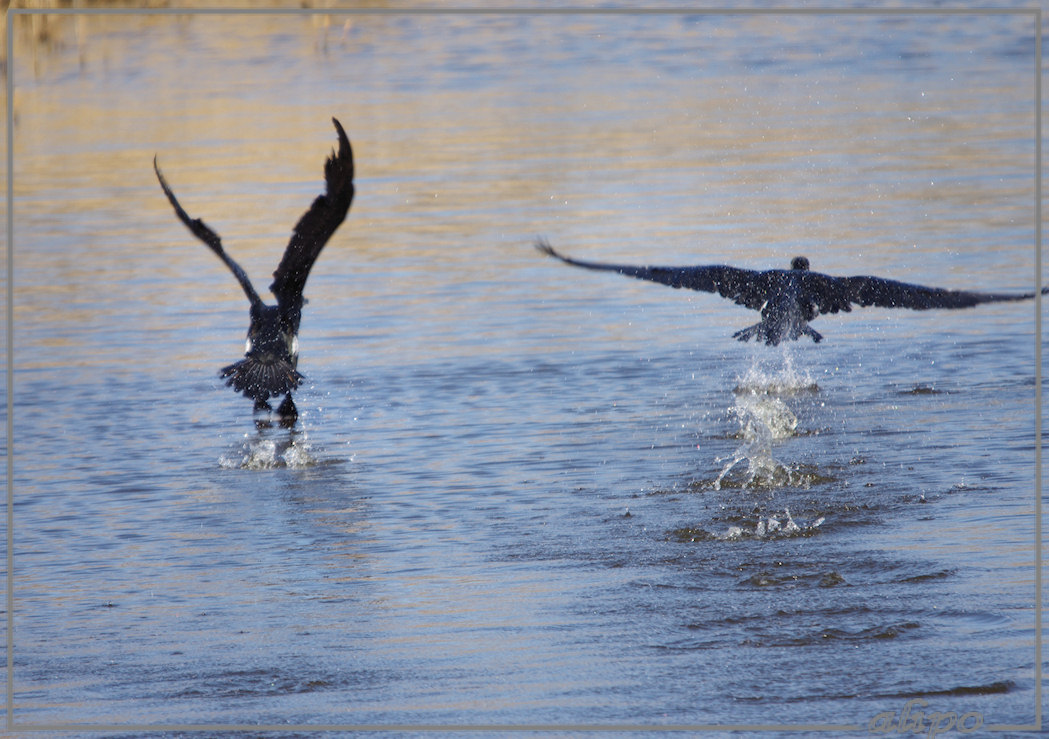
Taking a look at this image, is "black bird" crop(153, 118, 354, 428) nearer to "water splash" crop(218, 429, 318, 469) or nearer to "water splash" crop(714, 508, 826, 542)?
"water splash" crop(218, 429, 318, 469)

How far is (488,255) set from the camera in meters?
12.9

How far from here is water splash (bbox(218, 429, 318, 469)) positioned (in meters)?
8.00

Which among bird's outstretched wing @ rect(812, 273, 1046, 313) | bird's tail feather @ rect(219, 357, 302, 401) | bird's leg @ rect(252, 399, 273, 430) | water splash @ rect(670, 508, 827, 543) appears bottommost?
water splash @ rect(670, 508, 827, 543)

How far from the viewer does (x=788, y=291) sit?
8133 mm

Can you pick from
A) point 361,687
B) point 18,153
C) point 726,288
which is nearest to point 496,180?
point 18,153

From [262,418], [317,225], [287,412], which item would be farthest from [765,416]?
[262,418]

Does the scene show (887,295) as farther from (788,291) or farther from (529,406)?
(529,406)

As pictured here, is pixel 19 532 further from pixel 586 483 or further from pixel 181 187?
pixel 181 187

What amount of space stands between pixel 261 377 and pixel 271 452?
40cm

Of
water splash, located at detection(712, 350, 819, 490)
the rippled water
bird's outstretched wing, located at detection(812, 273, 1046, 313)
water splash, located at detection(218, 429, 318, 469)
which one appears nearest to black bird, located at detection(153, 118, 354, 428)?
water splash, located at detection(218, 429, 318, 469)

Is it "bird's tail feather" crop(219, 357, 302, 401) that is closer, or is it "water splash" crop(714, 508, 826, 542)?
"water splash" crop(714, 508, 826, 542)

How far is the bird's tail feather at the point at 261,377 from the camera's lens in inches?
312

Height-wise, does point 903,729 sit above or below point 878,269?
below

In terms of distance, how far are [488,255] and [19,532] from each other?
6699 millimetres
